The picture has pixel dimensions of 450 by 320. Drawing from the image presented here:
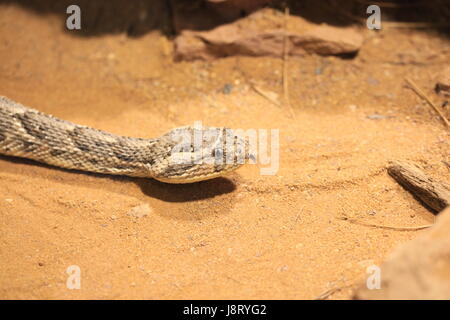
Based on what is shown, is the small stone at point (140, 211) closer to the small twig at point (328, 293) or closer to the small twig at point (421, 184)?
the small twig at point (328, 293)

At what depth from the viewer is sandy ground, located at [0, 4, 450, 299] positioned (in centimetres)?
412

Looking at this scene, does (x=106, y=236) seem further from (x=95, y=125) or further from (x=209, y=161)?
(x=95, y=125)

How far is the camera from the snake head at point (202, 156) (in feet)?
15.4

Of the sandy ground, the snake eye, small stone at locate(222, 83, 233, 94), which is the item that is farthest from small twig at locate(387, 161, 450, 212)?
small stone at locate(222, 83, 233, 94)

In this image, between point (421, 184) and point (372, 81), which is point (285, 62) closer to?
point (372, 81)

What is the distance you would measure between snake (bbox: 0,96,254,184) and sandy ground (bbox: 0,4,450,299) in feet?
0.83

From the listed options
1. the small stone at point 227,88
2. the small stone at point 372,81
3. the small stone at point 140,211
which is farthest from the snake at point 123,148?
the small stone at point 372,81

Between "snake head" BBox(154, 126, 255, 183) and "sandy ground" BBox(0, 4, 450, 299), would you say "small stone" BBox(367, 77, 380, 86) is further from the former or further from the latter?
"snake head" BBox(154, 126, 255, 183)

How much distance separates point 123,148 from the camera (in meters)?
5.01

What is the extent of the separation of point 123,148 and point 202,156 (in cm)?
95

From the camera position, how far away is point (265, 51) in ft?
22.3

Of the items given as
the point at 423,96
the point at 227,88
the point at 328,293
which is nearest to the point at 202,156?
the point at 328,293

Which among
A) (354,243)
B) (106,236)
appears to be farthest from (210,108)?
(354,243)

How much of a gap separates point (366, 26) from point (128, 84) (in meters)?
3.79
